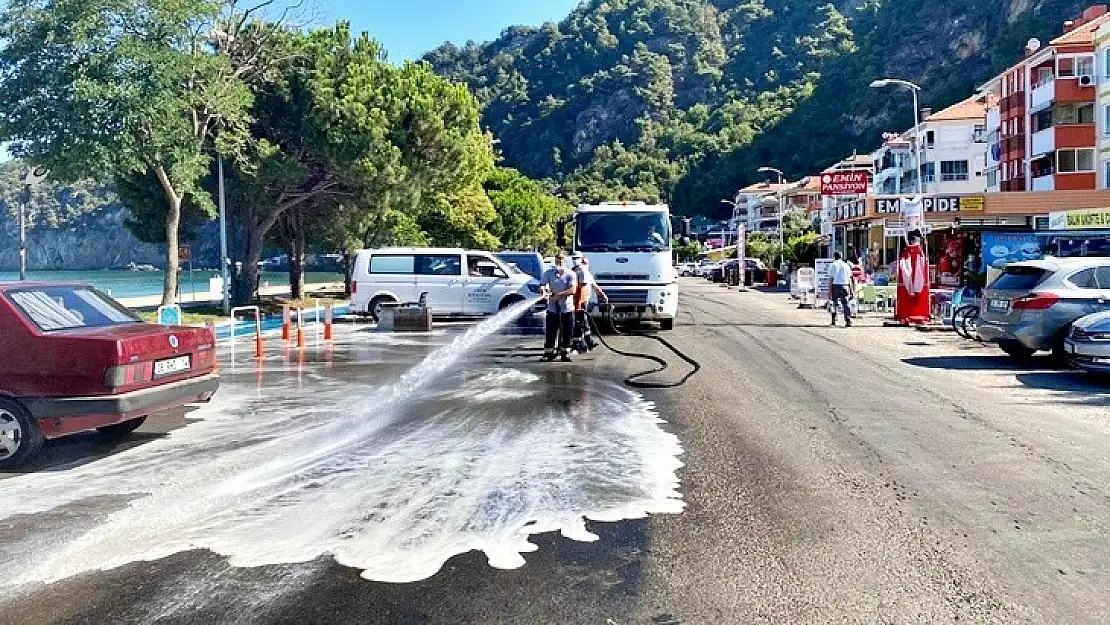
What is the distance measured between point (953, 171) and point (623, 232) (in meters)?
67.3

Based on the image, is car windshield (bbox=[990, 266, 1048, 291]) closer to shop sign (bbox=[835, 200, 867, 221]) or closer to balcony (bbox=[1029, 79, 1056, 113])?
shop sign (bbox=[835, 200, 867, 221])

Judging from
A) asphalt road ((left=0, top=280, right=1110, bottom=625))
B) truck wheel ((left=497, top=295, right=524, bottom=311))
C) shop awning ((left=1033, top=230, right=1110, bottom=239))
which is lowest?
asphalt road ((left=0, top=280, right=1110, bottom=625))

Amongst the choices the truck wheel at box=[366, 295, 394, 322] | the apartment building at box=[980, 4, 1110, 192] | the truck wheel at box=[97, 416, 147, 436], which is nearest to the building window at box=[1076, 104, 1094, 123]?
→ the apartment building at box=[980, 4, 1110, 192]

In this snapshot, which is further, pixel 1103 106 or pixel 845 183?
pixel 1103 106

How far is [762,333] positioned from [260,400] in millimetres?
13173

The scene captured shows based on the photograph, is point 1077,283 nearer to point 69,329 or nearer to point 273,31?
point 69,329

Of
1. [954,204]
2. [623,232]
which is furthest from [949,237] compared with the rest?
[623,232]

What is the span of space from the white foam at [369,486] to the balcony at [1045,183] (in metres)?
50.1

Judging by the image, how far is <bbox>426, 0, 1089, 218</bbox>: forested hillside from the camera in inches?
4747

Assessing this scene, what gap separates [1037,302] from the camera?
1545 cm

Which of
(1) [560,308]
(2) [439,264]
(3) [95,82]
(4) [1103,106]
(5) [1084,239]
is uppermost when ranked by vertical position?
(4) [1103,106]

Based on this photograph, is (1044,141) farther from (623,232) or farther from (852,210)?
(623,232)

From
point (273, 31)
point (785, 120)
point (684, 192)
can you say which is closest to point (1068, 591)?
point (273, 31)

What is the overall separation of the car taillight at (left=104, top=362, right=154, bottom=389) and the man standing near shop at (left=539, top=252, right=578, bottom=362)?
8.28 meters
